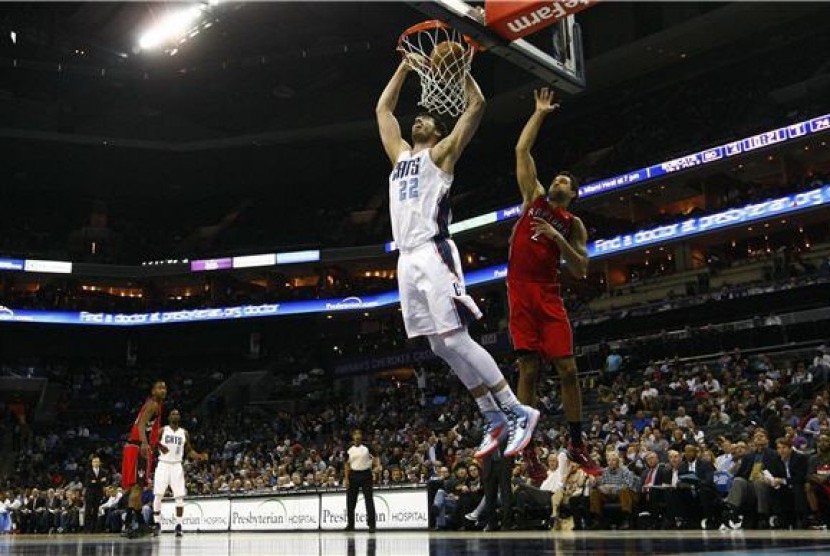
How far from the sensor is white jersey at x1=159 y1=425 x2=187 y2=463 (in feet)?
43.4

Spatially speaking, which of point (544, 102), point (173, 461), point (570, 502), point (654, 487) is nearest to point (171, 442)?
point (173, 461)

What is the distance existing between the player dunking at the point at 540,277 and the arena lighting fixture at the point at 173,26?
1021 inches

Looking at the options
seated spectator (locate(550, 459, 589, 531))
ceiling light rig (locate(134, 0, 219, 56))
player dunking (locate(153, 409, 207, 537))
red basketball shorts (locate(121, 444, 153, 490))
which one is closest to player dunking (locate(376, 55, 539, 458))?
seated spectator (locate(550, 459, 589, 531))

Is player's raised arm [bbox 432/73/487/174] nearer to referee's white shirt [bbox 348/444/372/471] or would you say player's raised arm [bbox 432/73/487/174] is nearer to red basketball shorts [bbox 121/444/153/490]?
red basketball shorts [bbox 121/444/153/490]

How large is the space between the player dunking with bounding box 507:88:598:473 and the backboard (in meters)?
0.93

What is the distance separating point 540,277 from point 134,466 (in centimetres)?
850

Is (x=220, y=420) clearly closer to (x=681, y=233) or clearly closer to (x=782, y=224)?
(x=681, y=233)

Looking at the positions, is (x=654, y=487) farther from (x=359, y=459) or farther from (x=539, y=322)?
(x=539, y=322)

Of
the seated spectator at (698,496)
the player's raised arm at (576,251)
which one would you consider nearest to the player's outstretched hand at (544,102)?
the player's raised arm at (576,251)

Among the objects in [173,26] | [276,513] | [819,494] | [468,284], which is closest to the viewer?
[819,494]

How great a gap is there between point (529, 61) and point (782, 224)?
2674cm

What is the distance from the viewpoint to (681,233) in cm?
3019

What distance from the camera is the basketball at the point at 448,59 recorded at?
662cm

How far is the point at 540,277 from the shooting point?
255 inches
